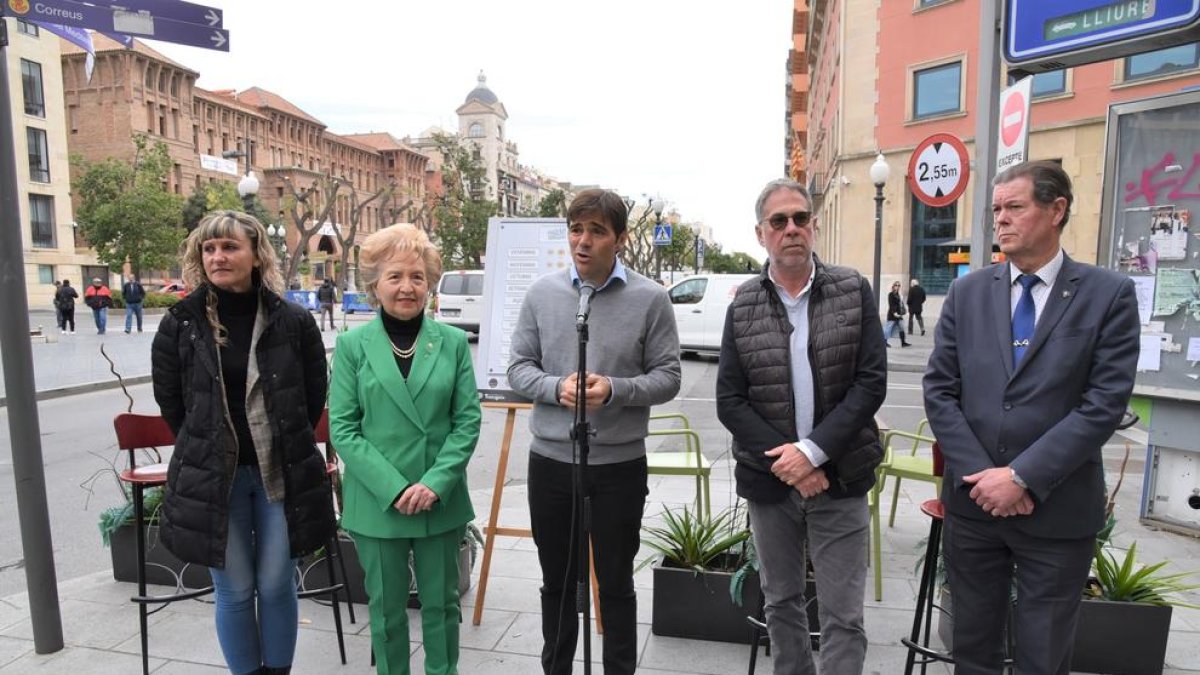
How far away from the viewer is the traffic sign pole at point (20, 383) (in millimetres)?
3000

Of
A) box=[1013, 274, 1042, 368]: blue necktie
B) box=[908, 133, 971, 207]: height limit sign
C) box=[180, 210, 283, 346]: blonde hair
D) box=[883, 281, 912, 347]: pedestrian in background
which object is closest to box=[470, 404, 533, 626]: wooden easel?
box=[180, 210, 283, 346]: blonde hair

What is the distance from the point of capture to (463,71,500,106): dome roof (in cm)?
10769

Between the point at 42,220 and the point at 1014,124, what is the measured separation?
46338 millimetres

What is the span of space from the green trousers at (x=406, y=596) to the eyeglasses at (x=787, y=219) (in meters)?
1.62

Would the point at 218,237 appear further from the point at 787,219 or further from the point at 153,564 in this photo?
the point at 153,564

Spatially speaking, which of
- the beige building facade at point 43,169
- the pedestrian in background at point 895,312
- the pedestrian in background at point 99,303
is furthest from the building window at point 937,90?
the beige building facade at point 43,169

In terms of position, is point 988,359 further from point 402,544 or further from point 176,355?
point 176,355

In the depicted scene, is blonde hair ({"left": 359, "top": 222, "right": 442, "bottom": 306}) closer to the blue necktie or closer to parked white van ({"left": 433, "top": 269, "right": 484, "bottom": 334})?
the blue necktie

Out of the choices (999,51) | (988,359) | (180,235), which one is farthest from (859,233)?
(180,235)

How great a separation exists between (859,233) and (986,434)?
78.2ft

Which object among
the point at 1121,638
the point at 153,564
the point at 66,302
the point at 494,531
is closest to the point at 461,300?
the point at 66,302

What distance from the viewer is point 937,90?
22.6 meters

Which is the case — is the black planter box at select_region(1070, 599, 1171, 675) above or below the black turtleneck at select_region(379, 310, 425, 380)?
below

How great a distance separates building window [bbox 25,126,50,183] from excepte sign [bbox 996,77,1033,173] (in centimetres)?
4458
